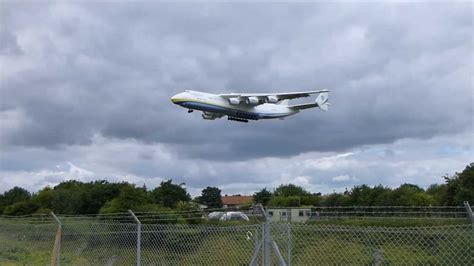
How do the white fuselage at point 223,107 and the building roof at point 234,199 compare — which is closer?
the white fuselage at point 223,107

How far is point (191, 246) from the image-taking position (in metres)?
12.3

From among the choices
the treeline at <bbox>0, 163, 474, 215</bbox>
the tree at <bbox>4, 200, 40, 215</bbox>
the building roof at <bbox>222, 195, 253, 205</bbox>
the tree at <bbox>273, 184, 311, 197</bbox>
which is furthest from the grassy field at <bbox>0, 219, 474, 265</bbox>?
the building roof at <bbox>222, 195, 253, 205</bbox>

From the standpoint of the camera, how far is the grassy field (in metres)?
11.4

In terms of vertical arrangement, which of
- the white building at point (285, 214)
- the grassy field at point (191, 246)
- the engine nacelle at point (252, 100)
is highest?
the engine nacelle at point (252, 100)

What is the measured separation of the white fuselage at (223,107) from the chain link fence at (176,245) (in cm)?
2728

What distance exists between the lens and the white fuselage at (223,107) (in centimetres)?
4195

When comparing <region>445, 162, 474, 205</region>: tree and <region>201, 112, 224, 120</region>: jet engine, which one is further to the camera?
<region>201, 112, 224, 120</region>: jet engine

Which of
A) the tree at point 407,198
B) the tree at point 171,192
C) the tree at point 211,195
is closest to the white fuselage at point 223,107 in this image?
the tree at point 171,192

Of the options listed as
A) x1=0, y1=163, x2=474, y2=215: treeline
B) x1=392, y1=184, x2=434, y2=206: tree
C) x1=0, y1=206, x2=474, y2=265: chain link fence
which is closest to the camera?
x1=0, y1=206, x2=474, y2=265: chain link fence

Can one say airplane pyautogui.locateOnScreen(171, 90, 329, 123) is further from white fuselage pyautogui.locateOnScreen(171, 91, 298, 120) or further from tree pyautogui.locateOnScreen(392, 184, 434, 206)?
tree pyautogui.locateOnScreen(392, 184, 434, 206)

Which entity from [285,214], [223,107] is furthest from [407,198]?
[285,214]

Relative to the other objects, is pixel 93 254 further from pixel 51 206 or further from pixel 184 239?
pixel 51 206

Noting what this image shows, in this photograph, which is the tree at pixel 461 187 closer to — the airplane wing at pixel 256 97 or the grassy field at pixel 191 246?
the airplane wing at pixel 256 97

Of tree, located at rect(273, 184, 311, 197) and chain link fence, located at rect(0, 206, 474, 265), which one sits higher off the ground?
tree, located at rect(273, 184, 311, 197)
